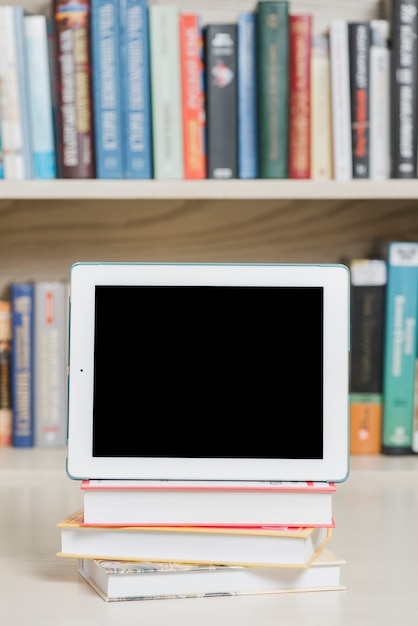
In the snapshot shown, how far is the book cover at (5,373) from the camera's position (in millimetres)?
1355

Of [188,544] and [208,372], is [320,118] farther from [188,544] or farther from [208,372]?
[188,544]

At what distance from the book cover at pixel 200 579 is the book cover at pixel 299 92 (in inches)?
26.7

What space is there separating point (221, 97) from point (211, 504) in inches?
27.3

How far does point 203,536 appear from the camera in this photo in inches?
28.8

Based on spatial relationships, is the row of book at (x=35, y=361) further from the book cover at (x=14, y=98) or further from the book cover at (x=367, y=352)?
the book cover at (x=367, y=352)

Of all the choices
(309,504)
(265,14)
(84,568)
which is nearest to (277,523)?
(309,504)

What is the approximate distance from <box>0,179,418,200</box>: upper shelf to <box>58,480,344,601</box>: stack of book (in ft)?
1.90

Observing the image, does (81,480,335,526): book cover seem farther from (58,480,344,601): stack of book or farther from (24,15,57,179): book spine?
(24,15,57,179): book spine

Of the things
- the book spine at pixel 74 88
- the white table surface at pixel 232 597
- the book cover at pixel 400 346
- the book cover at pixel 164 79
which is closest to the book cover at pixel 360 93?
the book cover at pixel 400 346

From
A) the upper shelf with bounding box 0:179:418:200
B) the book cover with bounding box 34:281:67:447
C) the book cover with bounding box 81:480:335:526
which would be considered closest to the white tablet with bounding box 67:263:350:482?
the book cover with bounding box 81:480:335:526

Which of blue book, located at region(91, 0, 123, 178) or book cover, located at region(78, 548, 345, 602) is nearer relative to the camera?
book cover, located at region(78, 548, 345, 602)

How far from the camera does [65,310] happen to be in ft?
4.41

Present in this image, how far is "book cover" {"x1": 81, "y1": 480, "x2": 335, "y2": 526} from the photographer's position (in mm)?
734

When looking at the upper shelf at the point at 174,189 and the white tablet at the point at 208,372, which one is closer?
the white tablet at the point at 208,372
